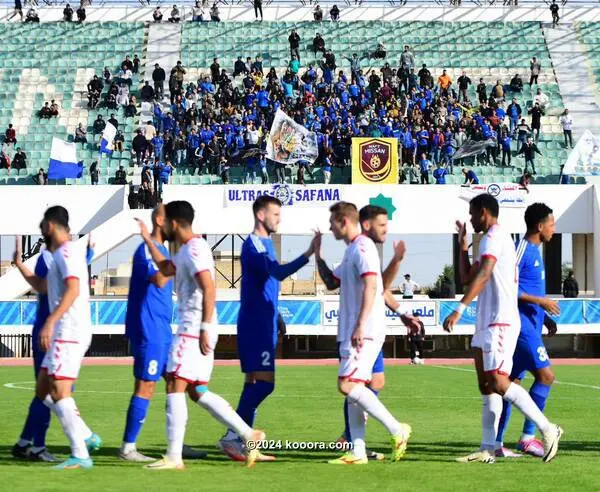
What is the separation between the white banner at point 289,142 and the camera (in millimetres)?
42500

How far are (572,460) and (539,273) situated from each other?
5.92 feet

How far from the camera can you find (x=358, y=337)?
1058cm

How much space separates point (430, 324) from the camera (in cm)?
3644

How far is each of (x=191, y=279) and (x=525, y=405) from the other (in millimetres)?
3004

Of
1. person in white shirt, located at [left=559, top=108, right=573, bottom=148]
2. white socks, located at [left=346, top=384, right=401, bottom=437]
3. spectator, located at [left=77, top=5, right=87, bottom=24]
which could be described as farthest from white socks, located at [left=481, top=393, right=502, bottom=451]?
spectator, located at [left=77, top=5, right=87, bottom=24]

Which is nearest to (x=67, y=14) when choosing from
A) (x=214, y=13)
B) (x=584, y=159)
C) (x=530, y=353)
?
(x=214, y=13)

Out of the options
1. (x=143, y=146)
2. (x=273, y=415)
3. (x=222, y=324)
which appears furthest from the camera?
(x=143, y=146)

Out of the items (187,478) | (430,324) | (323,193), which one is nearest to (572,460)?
(187,478)

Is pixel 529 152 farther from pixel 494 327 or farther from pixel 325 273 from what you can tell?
pixel 494 327

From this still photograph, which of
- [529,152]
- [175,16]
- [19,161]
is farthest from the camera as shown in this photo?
[175,16]

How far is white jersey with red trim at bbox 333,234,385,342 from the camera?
10.7m

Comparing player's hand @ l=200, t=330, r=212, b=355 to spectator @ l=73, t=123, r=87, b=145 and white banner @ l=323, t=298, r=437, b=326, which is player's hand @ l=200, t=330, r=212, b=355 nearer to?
white banner @ l=323, t=298, r=437, b=326

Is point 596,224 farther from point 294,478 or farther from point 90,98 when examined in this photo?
point 294,478

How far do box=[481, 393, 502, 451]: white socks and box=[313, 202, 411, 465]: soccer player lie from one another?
2.41ft
